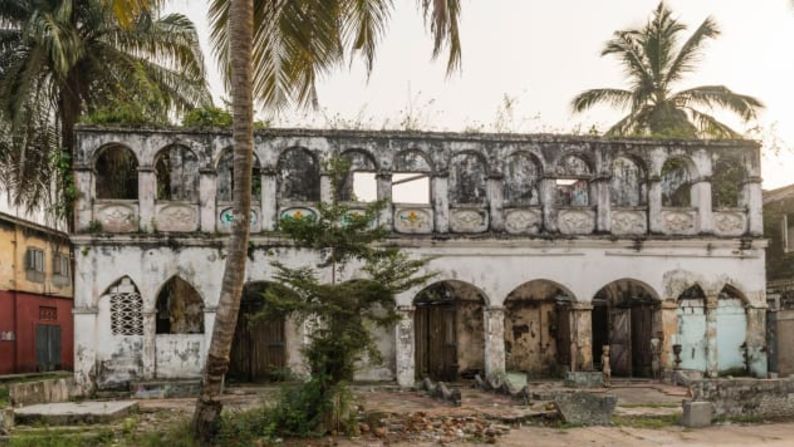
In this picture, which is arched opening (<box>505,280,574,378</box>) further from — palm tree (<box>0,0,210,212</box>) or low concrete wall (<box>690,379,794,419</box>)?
palm tree (<box>0,0,210,212</box>)

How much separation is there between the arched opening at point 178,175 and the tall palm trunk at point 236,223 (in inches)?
392

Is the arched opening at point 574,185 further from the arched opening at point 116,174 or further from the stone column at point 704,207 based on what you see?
the arched opening at point 116,174

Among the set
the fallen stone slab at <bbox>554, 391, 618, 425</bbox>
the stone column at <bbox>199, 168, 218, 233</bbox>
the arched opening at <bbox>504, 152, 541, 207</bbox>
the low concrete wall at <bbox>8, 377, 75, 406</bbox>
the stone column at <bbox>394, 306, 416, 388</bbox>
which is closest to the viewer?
the fallen stone slab at <bbox>554, 391, 618, 425</bbox>

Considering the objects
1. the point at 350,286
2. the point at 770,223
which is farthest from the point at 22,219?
the point at 770,223

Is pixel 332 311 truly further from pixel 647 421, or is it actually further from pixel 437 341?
pixel 437 341

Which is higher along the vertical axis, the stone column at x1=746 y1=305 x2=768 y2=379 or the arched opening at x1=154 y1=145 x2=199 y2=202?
the arched opening at x1=154 y1=145 x2=199 y2=202

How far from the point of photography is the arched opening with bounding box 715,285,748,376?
19.8 metres

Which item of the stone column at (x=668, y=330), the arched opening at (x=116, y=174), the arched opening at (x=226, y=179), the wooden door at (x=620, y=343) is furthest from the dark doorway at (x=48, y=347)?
the stone column at (x=668, y=330)

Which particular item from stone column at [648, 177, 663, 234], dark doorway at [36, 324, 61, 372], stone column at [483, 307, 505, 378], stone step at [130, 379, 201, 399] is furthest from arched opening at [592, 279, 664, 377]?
dark doorway at [36, 324, 61, 372]

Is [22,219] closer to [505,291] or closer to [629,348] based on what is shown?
[505,291]

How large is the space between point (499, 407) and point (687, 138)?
931 cm

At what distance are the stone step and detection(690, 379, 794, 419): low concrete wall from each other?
9.73 meters

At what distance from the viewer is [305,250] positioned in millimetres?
18469

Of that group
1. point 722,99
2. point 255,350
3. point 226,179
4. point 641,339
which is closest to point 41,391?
point 255,350
